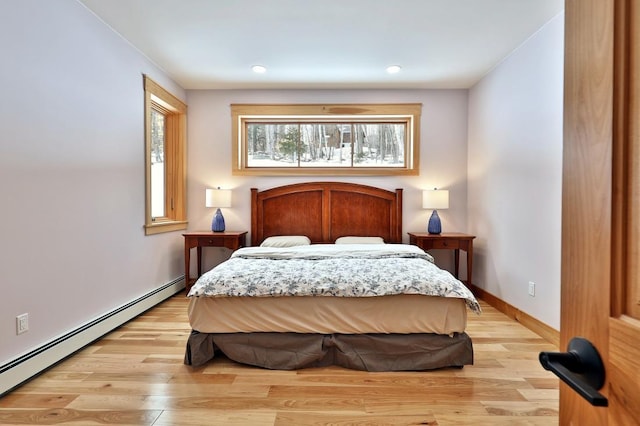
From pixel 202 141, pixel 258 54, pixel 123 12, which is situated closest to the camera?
pixel 123 12

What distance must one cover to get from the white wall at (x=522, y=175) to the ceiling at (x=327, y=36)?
251 millimetres

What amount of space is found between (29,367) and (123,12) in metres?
2.53

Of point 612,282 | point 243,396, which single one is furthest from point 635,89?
point 243,396

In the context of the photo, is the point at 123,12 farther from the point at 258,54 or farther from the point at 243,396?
the point at 243,396

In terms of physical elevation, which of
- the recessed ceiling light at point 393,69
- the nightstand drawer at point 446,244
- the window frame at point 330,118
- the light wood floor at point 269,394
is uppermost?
the recessed ceiling light at point 393,69

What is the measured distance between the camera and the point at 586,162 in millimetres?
497

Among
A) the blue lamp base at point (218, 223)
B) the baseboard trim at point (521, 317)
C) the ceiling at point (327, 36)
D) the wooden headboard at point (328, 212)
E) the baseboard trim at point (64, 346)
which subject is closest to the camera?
the baseboard trim at point (64, 346)

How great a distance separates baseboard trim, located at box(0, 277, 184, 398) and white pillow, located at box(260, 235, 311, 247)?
1.30m

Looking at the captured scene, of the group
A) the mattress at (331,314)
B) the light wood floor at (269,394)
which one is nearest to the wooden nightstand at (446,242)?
the light wood floor at (269,394)

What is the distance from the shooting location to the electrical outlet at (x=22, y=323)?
1.98 meters

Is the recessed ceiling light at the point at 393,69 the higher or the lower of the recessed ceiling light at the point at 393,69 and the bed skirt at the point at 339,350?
the higher

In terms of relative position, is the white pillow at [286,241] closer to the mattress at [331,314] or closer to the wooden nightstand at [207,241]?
the wooden nightstand at [207,241]

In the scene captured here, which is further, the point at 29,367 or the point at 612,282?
the point at 29,367

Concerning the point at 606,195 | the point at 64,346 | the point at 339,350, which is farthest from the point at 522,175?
the point at 64,346
